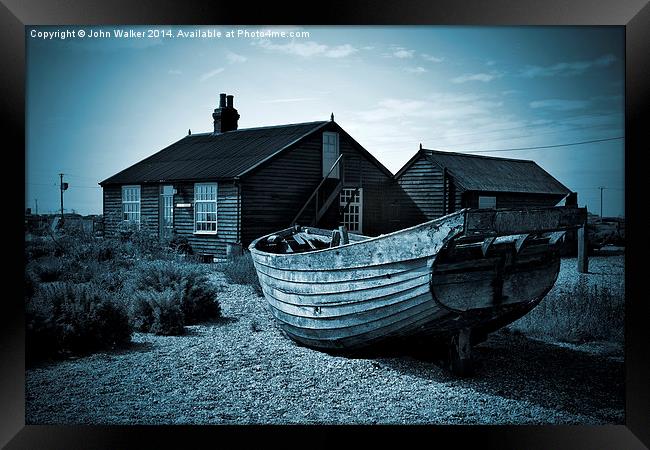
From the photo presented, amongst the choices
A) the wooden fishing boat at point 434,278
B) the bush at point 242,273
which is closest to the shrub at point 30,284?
the wooden fishing boat at point 434,278

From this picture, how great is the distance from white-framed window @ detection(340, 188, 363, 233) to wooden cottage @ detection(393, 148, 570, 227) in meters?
0.62

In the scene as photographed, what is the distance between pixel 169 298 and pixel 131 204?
401 cm

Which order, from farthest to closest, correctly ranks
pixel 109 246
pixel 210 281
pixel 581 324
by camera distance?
1. pixel 210 281
2. pixel 109 246
3. pixel 581 324

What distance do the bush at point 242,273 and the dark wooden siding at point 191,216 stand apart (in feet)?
3.21

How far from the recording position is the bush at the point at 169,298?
18.9ft

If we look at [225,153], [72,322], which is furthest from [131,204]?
[72,322]

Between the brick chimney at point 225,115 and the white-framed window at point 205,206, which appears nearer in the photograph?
the brick chimney at point 225,115

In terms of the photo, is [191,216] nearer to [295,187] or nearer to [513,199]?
[295,187]

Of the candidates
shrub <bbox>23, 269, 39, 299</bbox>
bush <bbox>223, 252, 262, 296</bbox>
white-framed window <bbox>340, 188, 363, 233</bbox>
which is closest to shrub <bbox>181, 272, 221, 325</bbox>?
bush <bbox>223, 252, 262, 296</bbox>

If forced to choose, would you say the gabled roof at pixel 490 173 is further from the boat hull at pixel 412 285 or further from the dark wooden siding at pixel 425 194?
the boat hull at pixel 412 285

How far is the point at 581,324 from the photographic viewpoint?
5480 mm
